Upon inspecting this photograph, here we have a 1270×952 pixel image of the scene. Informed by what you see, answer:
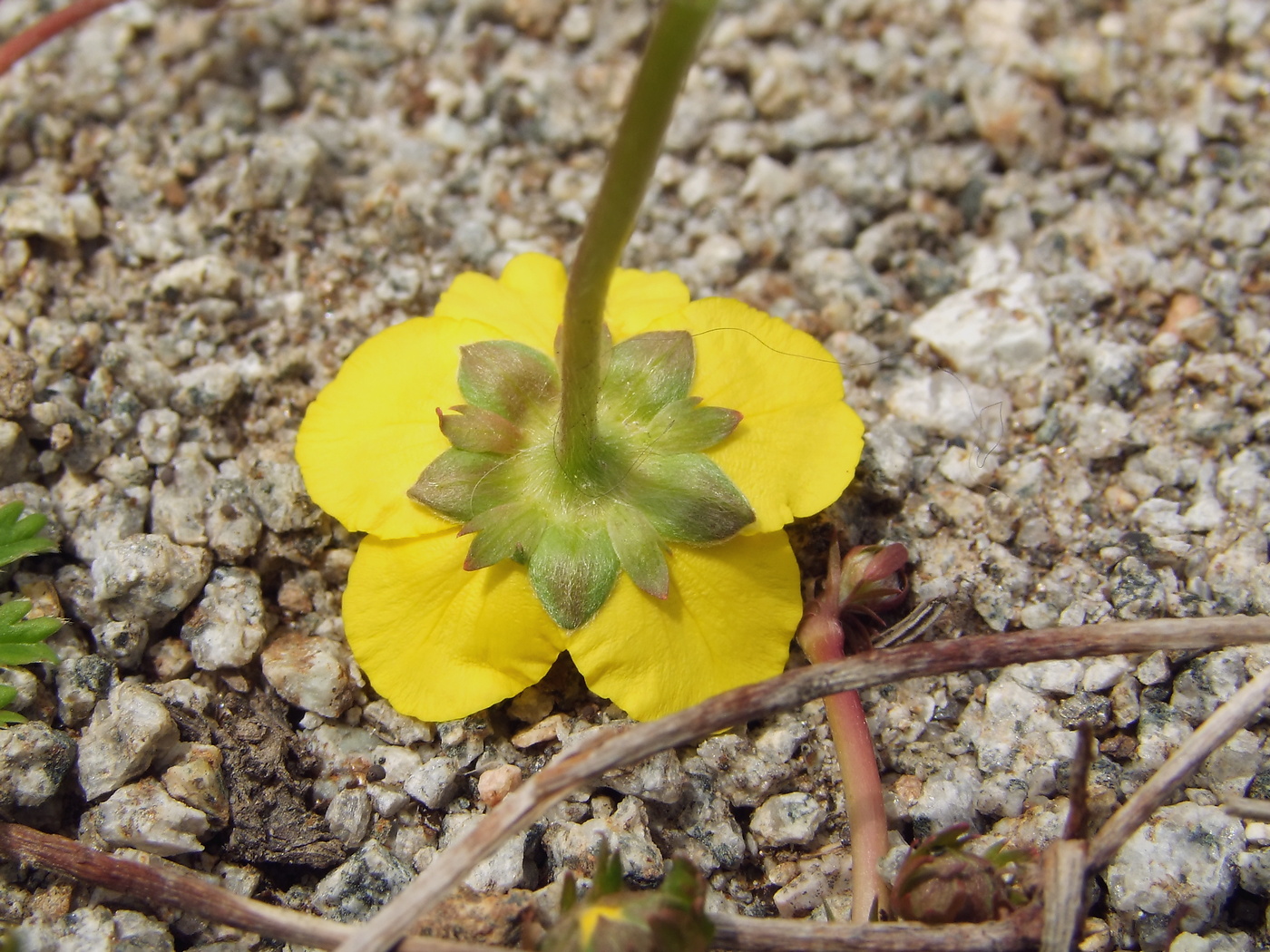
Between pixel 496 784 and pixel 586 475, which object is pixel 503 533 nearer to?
pixel 586 475

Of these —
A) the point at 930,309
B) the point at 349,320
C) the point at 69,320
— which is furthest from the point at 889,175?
the point at 69,320

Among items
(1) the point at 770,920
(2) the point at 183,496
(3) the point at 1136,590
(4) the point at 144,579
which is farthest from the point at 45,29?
(3) the point at 1136,590

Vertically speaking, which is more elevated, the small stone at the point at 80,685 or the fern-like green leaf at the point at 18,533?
the fern-like green leaf at the point at 18,533

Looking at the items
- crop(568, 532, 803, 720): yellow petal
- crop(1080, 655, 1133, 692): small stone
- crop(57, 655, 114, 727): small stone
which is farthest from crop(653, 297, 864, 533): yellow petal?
crop(57, 655, 114, 727): small stone

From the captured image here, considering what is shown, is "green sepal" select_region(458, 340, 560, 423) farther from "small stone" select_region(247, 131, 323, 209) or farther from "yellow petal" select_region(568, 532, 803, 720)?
"small stone" select_region(247, 131, 323, 209)

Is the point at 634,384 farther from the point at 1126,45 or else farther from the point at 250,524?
the point at 1126,45

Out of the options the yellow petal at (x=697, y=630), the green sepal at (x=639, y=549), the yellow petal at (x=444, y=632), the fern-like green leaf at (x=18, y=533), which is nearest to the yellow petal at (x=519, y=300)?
the green sepal at (x=639, y=549)

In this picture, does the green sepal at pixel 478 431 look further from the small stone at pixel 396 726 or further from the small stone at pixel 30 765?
the small stone at pixel 30 765
